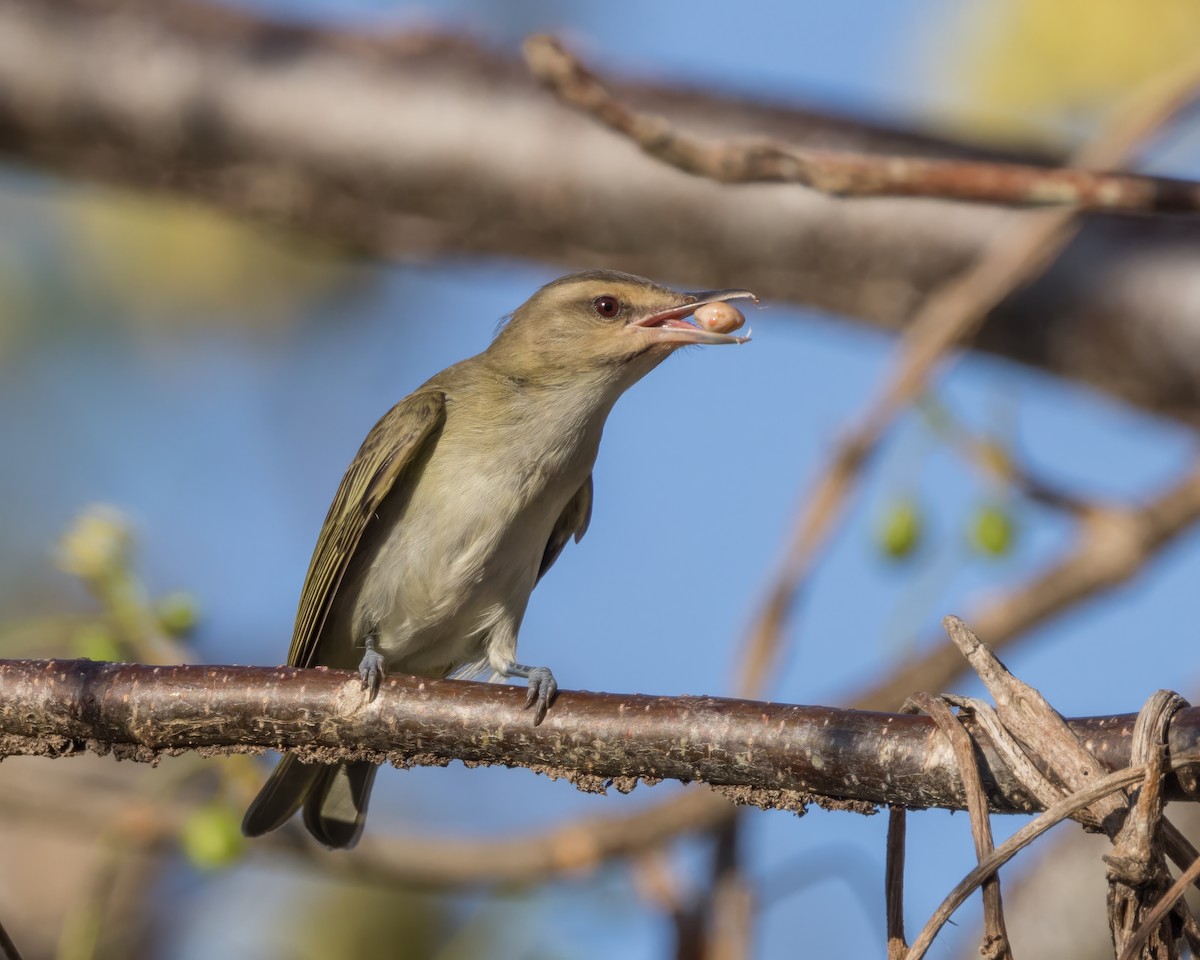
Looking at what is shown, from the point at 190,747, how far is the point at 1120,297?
3861mm

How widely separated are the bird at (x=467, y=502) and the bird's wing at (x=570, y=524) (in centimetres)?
8

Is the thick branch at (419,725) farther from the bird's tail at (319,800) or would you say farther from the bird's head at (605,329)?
the bird's head at (605,329)

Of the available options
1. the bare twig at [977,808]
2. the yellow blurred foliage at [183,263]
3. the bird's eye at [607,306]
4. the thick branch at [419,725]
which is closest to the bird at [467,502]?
the bird's eye at [607,306]

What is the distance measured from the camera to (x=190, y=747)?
3090 millimetres

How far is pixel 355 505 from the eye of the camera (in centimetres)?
487

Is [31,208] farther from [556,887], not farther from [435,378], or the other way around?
[556,887]

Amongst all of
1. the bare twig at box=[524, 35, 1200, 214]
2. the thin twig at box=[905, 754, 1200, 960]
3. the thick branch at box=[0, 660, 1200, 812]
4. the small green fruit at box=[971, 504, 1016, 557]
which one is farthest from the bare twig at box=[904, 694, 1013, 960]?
the small green fruit at box=[971, 504, 1016, 557]

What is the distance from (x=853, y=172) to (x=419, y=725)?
5.33 ft

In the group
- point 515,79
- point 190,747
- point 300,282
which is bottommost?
point 190,747

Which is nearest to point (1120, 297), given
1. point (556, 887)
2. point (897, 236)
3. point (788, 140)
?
point (897, 236)

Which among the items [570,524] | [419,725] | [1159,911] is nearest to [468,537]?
[570,524]

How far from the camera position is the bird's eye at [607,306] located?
202 inches

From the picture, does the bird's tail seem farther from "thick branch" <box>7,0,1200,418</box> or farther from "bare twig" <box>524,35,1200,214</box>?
"thick branch" <box>7,0,1200,418</box>

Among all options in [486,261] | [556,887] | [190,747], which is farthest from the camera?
[486,261]
